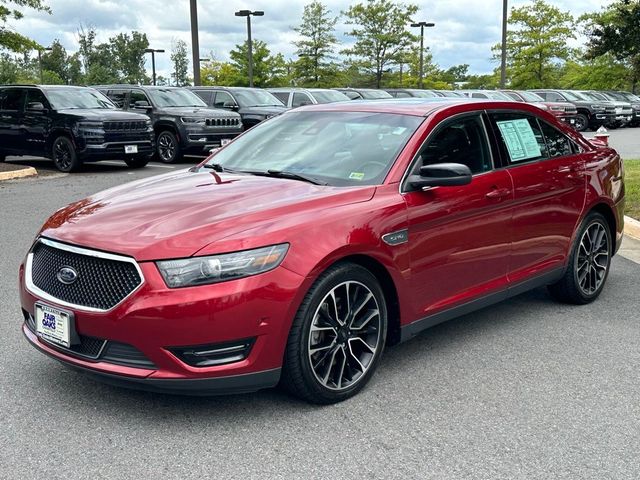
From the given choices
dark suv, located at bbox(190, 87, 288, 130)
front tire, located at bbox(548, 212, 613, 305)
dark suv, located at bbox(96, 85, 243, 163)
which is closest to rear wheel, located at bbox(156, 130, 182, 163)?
dark suv, located at bbox(96, 85, 243, 163)

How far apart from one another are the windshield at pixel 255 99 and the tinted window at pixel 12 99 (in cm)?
574

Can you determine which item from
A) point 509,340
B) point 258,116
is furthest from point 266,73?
point 509,340

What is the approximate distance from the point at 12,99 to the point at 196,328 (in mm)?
14161

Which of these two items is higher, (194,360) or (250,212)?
(250,212)

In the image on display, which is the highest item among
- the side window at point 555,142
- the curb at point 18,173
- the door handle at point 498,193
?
the side window at point 555,142

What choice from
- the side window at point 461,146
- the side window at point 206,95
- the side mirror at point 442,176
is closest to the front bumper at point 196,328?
the side mirror at point 442,176

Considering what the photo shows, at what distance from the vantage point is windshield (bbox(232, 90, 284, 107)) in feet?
62.5

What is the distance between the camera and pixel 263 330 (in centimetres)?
330

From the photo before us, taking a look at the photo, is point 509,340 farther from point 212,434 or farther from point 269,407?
point 212,434

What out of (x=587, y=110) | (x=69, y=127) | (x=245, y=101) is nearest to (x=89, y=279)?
(x=69, y=127)

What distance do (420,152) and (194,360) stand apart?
6.21 feet

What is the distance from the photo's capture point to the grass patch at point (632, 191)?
891 centimetres

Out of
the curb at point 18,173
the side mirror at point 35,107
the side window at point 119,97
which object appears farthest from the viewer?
the side window at point 119,97

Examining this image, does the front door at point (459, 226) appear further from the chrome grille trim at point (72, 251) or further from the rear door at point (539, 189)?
the chrome grille trim at point (72, 251)
